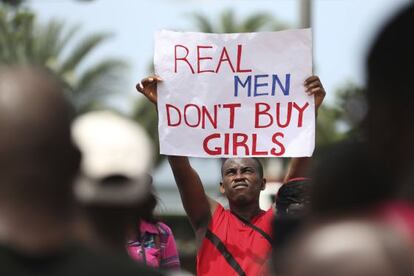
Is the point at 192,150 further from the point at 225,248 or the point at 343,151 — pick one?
the point at 343,151

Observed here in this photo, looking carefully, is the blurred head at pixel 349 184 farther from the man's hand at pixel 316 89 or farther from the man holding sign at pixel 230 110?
the man's hand at pixel 316 89

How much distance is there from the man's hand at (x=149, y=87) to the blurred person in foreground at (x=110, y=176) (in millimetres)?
4134

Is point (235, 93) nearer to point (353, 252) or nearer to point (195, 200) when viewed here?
point (195, 200)

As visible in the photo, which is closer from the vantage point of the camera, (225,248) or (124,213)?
(124,213)

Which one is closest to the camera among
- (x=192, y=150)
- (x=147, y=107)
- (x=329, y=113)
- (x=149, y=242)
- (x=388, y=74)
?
(x=388, y=74)

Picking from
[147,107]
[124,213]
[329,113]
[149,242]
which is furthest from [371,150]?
[329,113]

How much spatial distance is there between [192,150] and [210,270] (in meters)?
0.92

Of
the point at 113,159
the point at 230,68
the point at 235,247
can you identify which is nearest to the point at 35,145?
the point at 113,159

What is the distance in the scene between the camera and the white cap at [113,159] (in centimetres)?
260

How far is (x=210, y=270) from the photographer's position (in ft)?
20.7

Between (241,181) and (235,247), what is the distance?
0.51 metres

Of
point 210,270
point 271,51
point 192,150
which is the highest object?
point 271,51

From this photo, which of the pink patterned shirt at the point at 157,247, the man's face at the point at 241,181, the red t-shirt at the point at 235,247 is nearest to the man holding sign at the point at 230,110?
the man's face at the point at 241,181

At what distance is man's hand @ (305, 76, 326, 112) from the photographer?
6926mm
